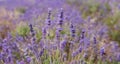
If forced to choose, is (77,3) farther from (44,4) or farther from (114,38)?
(114,38)

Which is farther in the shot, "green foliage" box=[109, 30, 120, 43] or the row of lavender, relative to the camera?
"green foliage" box=[109, 30, 120, 43]

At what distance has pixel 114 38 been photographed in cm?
532

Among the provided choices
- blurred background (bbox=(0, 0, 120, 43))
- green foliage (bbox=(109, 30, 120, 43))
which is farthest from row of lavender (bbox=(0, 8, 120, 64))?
green foliage (bbox=(109, 30, 120, 43))

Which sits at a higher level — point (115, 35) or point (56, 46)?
point (56, 46)

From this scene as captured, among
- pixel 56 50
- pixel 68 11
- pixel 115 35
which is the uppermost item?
pixel 68 11

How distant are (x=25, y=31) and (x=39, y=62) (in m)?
1.29

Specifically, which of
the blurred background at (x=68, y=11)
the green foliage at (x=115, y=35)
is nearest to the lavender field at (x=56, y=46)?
the blurred background at (x=68, y=11)

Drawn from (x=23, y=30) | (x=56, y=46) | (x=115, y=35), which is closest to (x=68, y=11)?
(x=115, y=35)

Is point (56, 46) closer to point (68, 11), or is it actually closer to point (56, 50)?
point (56, 50)

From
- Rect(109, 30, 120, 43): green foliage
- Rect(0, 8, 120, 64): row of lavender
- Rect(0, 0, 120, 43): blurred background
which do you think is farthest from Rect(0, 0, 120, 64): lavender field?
Rect(109, 30, 120, 43): green foliage

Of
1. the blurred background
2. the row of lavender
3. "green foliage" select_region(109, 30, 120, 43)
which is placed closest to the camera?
the row of lavender

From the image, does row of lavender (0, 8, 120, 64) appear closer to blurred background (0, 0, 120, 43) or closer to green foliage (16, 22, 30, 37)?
green foliage (16, 22, 30, 37)

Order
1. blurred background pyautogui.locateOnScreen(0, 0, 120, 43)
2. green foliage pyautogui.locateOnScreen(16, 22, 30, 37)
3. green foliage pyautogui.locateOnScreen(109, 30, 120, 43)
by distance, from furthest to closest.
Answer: green foliage pyautogui.locateOnScreen(109, 30, 120, 43), blurred background pyautogui.locateOnScreen(0, 0, 120, 43), green foliage pyautogui.locateOnScreen(16, 22, 30, 37)

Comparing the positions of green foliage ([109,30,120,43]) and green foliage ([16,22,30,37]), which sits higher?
green foliage ([16,22,30,37])
